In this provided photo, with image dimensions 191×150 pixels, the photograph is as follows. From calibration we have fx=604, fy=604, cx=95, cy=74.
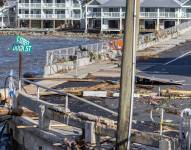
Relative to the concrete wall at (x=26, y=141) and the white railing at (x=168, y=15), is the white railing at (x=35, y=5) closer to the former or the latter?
the white railing at (x=168, y=15)

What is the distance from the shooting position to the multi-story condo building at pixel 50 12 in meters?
141

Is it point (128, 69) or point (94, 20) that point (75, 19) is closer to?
point (94, 20)

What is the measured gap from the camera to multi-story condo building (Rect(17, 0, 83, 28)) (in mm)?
140750

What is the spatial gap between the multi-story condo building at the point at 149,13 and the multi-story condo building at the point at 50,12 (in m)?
14.3

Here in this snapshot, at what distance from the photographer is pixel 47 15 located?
141250 mm

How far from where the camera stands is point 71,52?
44625 millimetres

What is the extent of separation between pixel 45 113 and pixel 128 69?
→ 4.44 metres

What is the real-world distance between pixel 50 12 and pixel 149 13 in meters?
30.0

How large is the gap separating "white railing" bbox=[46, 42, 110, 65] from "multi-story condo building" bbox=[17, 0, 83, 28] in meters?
90.9

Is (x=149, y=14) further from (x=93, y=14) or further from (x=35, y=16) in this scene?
(x=35, y=16)

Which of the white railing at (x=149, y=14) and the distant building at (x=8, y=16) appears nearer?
the white railing at (x=149, y=14)

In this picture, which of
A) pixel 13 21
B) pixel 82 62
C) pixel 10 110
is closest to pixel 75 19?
pixel 13 21

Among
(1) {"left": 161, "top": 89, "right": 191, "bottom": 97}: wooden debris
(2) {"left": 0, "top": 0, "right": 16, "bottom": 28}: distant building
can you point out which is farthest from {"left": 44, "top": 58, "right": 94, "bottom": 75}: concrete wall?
(2) {"left": 0, "top": 0, "right": 16, "bottom": 28}: distant building

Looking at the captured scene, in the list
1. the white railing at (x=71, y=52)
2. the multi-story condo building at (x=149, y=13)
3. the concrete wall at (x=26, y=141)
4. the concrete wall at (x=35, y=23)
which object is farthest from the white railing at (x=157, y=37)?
the concrete wall at (x=35, y=23)
